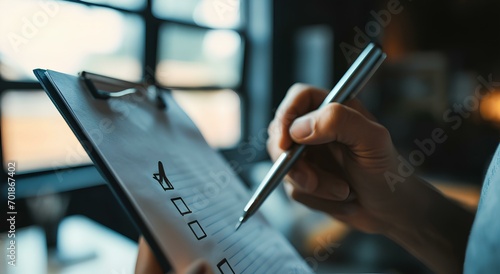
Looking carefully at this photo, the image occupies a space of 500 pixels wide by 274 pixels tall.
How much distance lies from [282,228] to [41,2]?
468 mm

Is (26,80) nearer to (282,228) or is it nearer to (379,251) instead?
(282,228)

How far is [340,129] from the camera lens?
26 cm

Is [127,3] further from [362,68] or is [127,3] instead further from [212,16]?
[362,68]

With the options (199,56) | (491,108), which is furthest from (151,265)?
(199,56)

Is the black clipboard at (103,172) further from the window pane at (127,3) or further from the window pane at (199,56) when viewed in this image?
the window pane at (199,56)

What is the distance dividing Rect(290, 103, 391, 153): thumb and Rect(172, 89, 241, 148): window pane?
0.50 meters

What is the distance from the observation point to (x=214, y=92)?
837 mm

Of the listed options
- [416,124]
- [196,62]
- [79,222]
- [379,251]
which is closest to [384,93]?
[416,124]

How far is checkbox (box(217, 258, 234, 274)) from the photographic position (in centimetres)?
17

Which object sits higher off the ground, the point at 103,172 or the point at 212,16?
the point at 212,16

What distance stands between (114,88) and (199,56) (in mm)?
699

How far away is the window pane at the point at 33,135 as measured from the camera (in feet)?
1.45

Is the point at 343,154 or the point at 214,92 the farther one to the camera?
the point at 214,92

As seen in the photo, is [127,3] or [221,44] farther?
[221,44]
